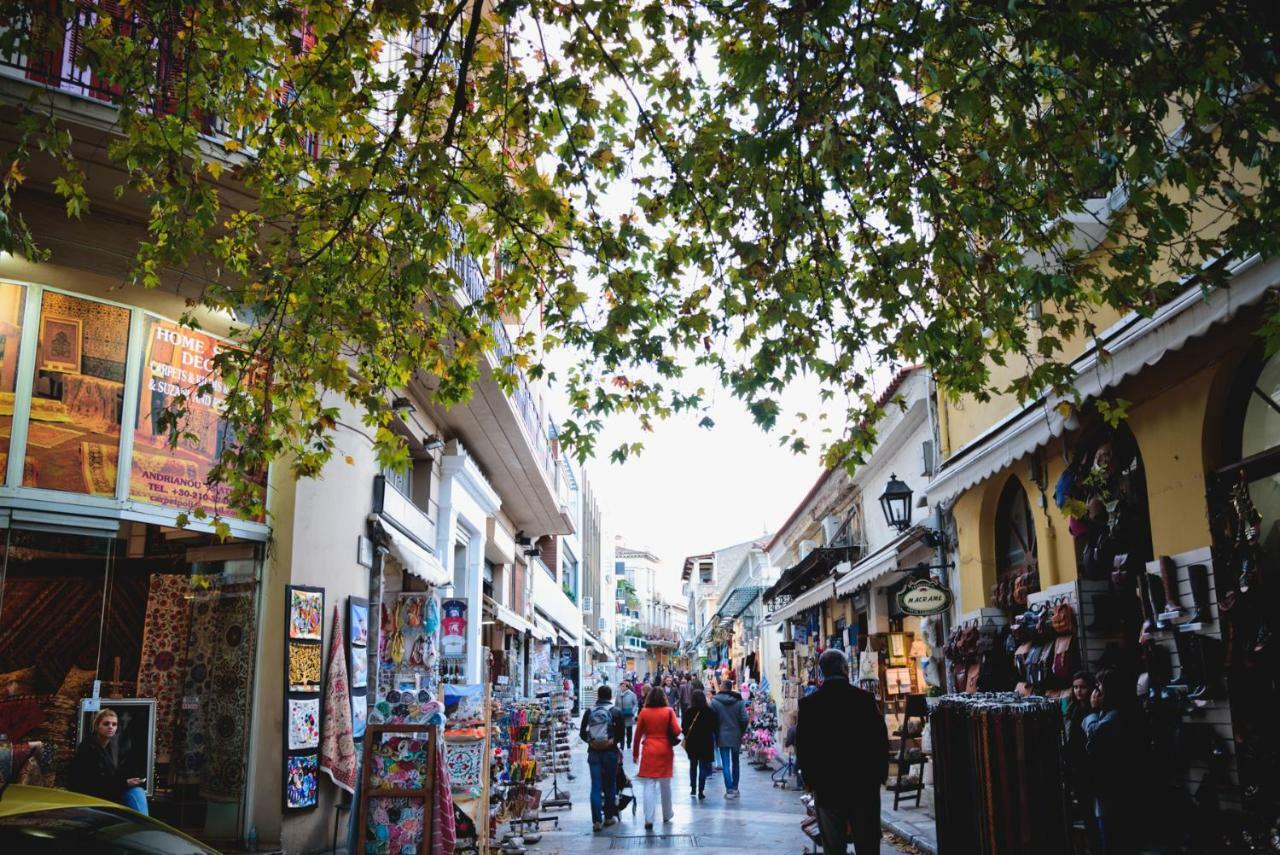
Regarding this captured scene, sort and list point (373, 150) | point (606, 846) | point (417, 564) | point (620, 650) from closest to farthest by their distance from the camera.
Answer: point (373, 150) < point (606, 846) < point (417, 564) < point (620, 650)

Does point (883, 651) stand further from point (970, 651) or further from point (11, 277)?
point (11, 277)

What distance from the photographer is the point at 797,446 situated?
25.8ft

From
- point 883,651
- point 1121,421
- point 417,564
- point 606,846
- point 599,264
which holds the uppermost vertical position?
point 599,264

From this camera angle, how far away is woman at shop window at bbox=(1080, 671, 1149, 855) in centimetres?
701

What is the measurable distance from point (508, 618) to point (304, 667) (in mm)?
13814

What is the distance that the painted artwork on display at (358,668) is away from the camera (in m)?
10.9

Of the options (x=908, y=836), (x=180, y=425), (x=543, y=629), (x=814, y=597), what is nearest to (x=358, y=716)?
(x=180, y=425)

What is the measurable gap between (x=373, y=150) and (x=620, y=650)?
77.6 meters

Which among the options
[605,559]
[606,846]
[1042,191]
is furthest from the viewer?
[605,559]

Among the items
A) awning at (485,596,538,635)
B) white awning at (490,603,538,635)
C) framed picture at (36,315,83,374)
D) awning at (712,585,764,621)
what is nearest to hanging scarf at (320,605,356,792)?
framed picture at (36,315,83,374)

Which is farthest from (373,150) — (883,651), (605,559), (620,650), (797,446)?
(620,650)

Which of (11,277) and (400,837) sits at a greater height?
(11,277)

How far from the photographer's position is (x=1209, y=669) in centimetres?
699

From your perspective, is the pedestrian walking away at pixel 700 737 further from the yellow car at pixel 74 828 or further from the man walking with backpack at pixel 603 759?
the yellow car at pixel 74 828
